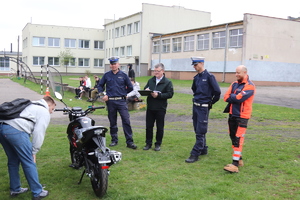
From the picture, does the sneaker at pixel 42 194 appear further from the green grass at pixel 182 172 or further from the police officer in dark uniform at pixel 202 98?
the police officer in dark uniform at pixel 202 98

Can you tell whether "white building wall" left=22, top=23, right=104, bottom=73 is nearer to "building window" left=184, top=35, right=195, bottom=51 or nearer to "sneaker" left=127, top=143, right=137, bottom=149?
"building window" left=184, top=35, right=195, bottom=51

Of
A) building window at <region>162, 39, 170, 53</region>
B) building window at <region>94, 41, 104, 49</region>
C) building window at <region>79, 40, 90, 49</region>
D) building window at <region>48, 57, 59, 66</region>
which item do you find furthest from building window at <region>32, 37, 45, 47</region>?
building window at <region>162, 39, 170, 53</region>

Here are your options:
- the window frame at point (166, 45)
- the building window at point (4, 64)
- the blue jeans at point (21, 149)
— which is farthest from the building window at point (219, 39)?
the building window at point (4, 64)

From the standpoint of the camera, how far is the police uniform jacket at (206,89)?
21.7ft

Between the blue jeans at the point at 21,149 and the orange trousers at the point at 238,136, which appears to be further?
the orange trousers at the point at 238,136

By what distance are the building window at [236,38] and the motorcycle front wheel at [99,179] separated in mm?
31842

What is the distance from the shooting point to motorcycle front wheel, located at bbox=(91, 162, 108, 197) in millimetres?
4743

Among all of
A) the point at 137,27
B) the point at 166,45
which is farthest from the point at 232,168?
the point at 137,27

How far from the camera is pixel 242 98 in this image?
596 centimetres

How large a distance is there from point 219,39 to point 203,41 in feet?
10.2

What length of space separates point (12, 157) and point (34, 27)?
63.0 metres

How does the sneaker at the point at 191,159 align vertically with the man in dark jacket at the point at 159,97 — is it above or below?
below

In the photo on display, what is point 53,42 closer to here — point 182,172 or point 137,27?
point 137,27

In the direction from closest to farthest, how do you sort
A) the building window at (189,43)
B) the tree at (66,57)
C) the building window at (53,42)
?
the building window at (189,43) → the tree at (66,57) → the building window at (53,42)
